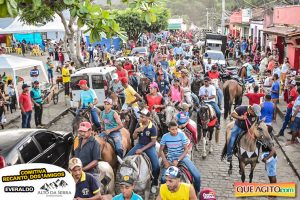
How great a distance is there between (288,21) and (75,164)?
23599mm

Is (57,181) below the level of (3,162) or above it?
above

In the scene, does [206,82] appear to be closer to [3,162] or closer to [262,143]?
[262,143]

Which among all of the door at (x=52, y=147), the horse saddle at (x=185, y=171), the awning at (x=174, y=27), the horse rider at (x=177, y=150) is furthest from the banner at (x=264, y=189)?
the awning at (x=174, y=27)

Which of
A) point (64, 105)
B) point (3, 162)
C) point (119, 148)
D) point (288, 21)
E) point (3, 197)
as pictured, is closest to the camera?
point (3, 197)

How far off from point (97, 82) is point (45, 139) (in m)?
7.01

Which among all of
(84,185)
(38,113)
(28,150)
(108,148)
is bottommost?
(38,113)

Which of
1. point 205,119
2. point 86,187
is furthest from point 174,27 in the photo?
point 86,187

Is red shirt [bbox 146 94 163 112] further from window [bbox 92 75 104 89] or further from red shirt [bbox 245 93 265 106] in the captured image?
window [bbox 92 75 104 89]

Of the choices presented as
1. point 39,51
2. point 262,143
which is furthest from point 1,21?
point 262,143

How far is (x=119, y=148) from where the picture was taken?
848 cm

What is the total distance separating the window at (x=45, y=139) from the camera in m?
8.19

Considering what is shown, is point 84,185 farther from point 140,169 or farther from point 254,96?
point 254,96

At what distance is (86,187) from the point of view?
17.9 feet

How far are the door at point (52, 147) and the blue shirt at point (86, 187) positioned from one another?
2853mm
